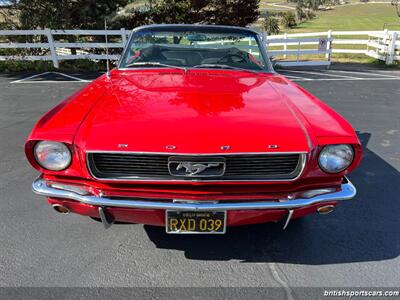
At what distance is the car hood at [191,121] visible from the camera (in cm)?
221

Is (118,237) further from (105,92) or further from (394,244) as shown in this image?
(394,244)

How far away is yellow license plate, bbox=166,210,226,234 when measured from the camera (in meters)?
2.30

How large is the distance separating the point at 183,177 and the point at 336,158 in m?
1.00

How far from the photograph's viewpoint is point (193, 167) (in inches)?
87.8

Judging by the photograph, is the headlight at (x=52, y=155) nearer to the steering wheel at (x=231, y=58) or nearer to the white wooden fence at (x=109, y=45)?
the steering wheel at (x=231, y=58)

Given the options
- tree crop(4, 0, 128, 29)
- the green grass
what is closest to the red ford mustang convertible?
tree crop(4, 0, 128, 29)

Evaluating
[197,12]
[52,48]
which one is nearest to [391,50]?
[197,12]

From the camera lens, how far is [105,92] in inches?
116

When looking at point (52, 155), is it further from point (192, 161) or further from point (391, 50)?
point (391, 50)

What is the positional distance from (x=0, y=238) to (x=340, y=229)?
2775 millimetres

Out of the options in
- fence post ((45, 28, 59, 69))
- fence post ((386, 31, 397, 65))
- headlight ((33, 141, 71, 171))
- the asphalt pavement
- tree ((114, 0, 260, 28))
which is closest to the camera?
headlight ((33, 141, 71, 171))

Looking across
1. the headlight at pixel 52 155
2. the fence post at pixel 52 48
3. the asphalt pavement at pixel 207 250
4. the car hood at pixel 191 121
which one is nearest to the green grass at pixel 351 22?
the fence post at pixel 52 48

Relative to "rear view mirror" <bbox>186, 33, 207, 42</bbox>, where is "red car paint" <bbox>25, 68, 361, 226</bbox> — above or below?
below

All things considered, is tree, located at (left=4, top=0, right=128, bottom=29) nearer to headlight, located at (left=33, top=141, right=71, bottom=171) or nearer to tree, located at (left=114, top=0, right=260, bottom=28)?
tree, located at (left=114, top=0, right=260, bottom=28)
